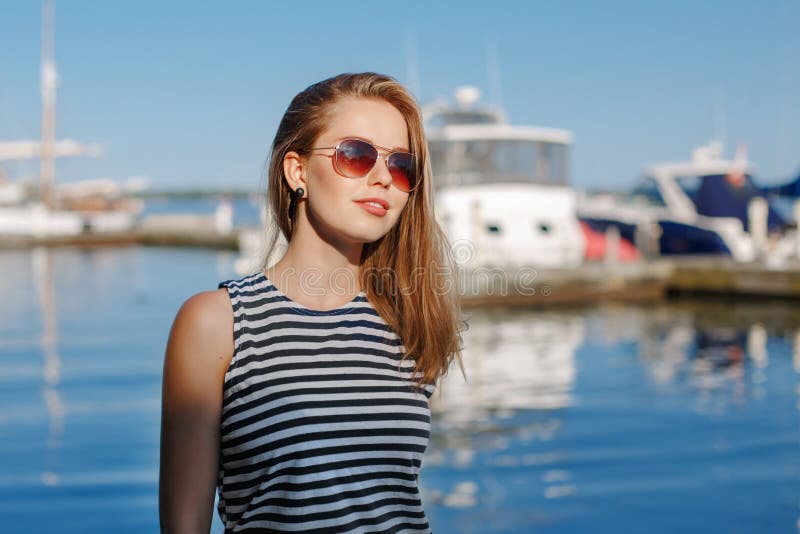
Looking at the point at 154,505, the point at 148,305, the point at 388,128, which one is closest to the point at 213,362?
the point at 388,128

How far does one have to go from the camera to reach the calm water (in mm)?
6082

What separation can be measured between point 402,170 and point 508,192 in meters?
21.1

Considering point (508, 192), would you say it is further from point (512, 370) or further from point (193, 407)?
point (193, 407)

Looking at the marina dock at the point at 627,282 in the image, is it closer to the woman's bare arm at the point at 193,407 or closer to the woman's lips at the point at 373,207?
the woman's lips at the point at 373,207

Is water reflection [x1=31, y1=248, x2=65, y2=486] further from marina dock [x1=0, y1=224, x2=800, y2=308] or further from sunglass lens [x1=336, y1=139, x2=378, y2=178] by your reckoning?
marina dock [x1=0, y1=224, x2=800, y2=308]

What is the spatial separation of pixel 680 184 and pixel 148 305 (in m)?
22.0

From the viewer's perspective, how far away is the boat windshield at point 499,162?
76.3ft

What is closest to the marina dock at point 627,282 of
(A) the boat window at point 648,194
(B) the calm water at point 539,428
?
(B) the calm water at point 539,428

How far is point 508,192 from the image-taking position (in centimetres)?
2295

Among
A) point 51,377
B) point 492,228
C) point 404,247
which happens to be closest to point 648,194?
point 492,228

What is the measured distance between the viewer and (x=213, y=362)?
1.79 metres

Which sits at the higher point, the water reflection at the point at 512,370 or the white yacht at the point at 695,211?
the white yacht at the point at 695,211

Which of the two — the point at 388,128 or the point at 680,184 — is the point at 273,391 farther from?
the point at 680,184

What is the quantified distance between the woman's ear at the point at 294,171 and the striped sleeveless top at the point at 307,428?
26cm
